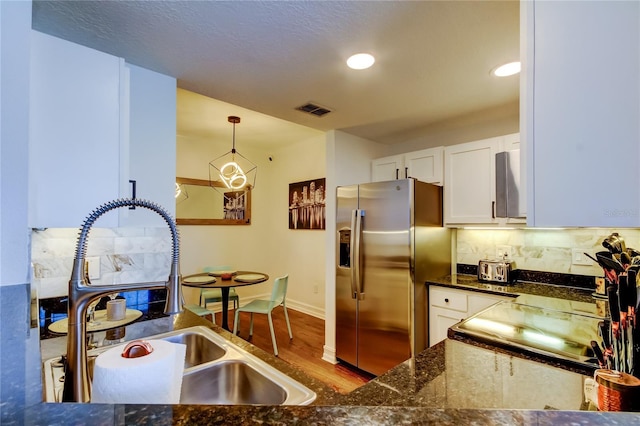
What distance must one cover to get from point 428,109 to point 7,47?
2626mm

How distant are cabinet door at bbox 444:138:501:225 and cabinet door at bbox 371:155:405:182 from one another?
0.47 metres

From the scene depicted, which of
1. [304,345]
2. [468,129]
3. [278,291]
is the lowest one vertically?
[304,345]

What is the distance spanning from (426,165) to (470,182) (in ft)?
1.46

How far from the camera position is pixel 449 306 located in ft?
7.98

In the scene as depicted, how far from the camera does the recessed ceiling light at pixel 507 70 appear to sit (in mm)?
1835

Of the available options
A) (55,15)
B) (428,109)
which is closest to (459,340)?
(428,109)

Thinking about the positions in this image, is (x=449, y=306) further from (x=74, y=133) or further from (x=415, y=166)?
(x=74, y=133)

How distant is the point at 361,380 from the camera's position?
2623 mm

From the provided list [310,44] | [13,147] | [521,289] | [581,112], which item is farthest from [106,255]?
[521,289]

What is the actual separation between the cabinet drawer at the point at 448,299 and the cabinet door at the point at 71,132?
2357mm

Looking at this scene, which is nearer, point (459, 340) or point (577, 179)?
point (577, 179)

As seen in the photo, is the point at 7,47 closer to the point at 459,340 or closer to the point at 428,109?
the point at 459,340

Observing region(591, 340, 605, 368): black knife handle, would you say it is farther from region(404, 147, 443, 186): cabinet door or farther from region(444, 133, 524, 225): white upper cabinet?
region(404, 147, 443, 186): cabinet door

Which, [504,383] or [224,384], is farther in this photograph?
[224,384]
